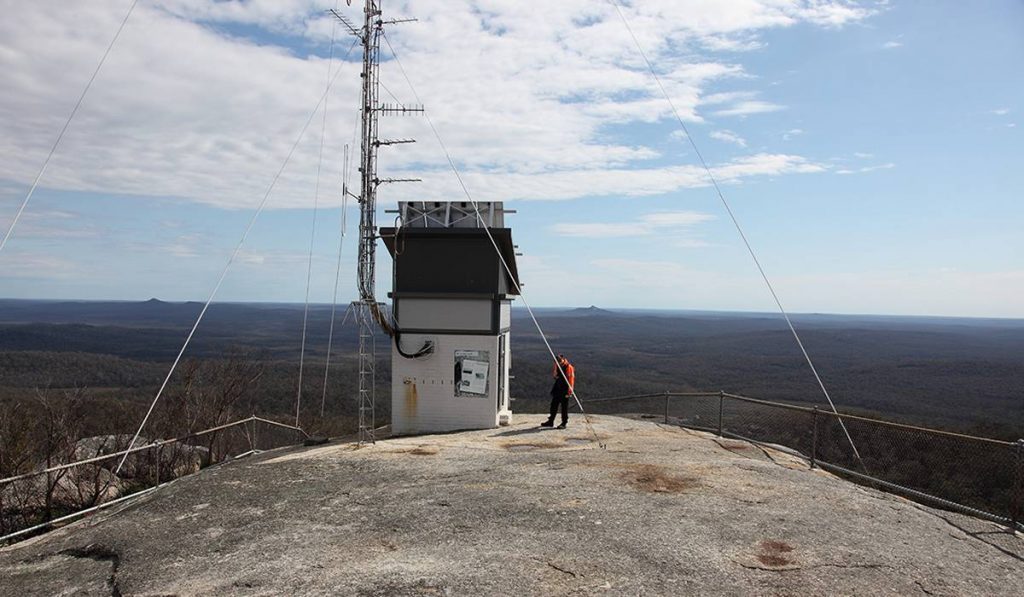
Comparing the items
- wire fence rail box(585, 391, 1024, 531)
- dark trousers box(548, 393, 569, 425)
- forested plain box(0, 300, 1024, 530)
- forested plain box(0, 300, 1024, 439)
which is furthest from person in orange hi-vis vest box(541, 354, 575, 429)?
forested plain box(0, 300, 1024, 439)

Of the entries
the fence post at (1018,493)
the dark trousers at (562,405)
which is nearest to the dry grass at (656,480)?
the fence post at (1018,493)

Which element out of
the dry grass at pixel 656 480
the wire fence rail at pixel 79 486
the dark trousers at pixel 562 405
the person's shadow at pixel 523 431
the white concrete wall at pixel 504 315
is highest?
the white concrete wall at pixel 504 315

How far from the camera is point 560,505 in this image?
991 centimetres

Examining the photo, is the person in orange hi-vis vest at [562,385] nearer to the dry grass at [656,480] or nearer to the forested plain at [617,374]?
the dry grass at [656,480]

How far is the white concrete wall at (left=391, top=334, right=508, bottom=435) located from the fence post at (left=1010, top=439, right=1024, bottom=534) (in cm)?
1141

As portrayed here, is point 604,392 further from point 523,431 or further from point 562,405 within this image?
point 523,431

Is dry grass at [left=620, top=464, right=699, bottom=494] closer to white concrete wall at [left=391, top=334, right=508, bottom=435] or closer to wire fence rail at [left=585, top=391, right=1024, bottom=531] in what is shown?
wire fence rail at [left=585, top=391, right=1024, bottom=531]

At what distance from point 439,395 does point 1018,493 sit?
12.6m

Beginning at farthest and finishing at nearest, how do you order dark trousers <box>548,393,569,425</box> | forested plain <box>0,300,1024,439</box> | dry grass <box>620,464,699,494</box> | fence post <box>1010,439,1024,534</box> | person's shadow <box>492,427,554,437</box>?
1. forested plain <box>0,300,1024,439</box>
2. dark trousers <box>548,393,569,425</box>
3. person's shadow <box>492,427,554,437</box>
4. dry grass <box>620,464,699,494</box>
5. fence post <box>1010,439,1024,534</box>

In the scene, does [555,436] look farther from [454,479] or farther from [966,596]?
[966,596]

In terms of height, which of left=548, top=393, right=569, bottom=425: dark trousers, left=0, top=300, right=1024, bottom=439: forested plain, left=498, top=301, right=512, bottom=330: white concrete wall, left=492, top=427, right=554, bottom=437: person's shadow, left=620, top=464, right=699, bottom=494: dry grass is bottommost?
left=0, top=300, right=1024, bottom=439: forested plain

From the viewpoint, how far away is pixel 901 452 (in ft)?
69.5

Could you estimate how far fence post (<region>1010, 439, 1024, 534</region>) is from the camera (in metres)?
8.89

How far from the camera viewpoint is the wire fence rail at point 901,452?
10.3 meters
